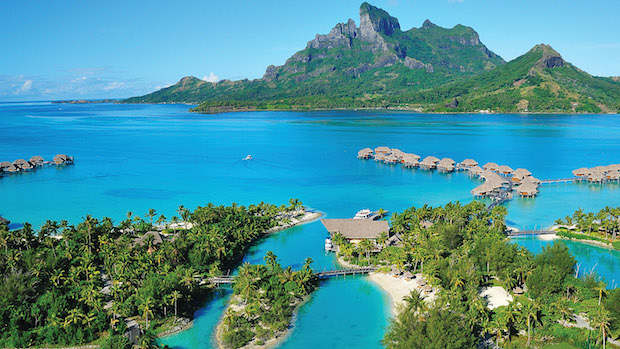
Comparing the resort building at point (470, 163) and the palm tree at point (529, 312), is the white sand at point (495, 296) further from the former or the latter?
the resort building at point (470, 163)

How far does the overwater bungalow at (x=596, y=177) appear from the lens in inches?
2966

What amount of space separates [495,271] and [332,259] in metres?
15.1

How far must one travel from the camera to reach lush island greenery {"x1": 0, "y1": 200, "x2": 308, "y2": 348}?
28984 mm

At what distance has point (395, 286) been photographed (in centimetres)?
3722

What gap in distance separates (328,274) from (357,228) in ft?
24.7

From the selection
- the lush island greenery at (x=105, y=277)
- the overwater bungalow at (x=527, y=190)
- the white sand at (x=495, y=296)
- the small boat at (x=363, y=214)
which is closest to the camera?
the lush island greenery at (x=105, y=277)

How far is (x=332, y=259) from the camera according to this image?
142 feet

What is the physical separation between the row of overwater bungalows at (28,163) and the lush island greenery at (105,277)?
49.7 m

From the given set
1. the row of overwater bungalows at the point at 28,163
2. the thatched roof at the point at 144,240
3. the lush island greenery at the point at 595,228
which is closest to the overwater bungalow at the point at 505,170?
the lush island greenery at the point at 595,228

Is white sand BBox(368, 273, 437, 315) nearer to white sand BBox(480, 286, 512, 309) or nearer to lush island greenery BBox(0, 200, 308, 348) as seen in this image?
white sand BBox(480, 286, 512, 309)

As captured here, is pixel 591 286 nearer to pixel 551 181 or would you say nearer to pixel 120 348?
pixel 120 348

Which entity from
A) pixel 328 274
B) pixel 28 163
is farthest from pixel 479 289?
pixel 28 163

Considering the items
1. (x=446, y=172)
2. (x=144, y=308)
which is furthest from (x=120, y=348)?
(x=446, y=172)

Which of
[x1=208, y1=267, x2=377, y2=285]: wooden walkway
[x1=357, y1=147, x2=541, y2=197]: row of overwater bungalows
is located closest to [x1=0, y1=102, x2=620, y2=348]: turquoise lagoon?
[x1=208, y1=267, x2=377, y2=285]: wooden walkway
